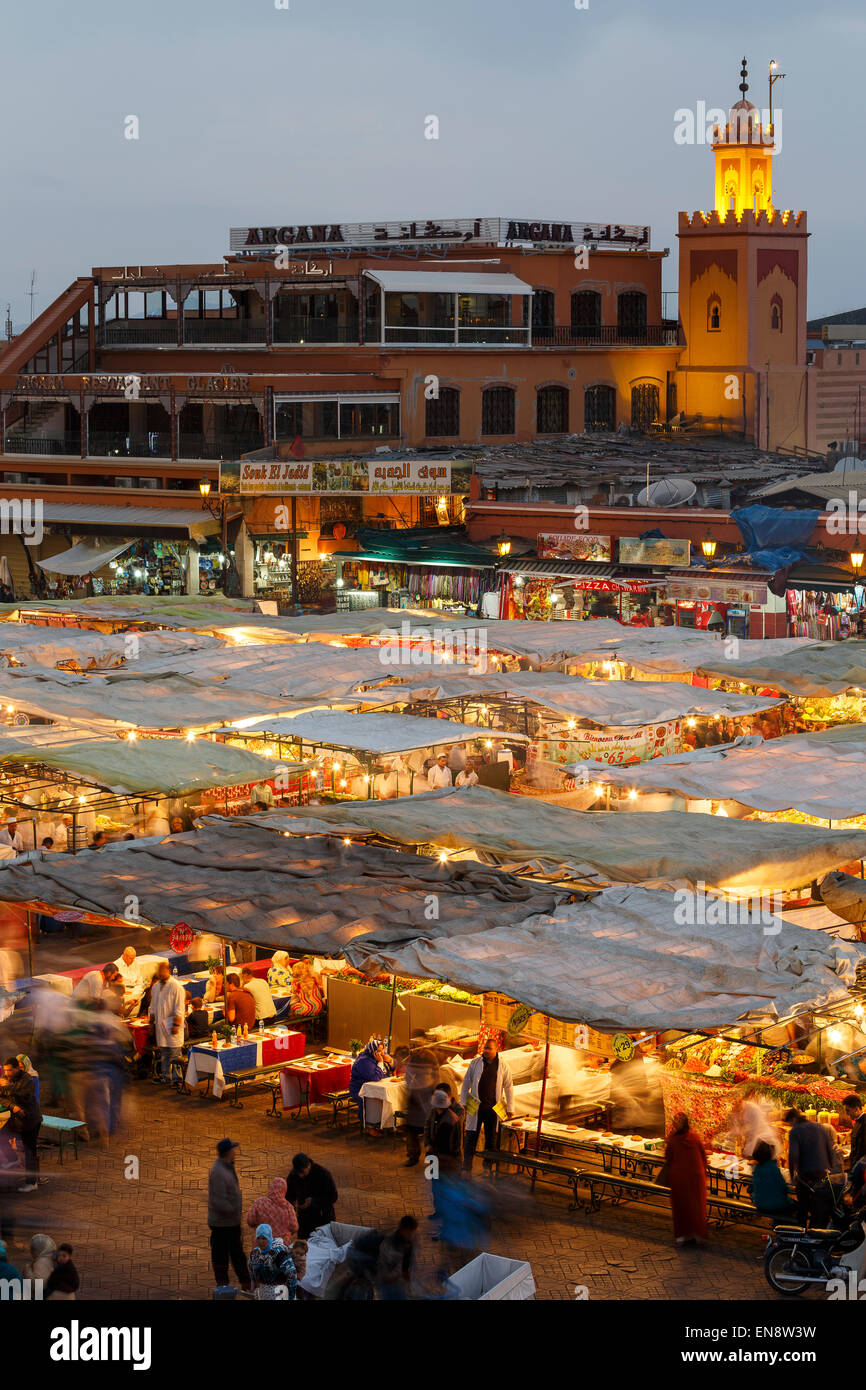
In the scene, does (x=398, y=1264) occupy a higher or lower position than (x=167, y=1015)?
higher

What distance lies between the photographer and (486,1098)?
13766 millimetres

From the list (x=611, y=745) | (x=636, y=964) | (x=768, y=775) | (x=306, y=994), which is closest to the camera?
(x=636, y=964)

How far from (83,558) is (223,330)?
10.7 m

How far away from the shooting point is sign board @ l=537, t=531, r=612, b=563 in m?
37.3

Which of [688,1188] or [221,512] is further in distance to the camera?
[221,512]

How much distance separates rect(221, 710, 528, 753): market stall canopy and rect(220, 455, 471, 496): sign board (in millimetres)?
20884

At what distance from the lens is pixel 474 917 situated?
14.5 meters

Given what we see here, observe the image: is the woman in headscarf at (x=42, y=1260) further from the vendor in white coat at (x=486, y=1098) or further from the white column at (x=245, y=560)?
the white column at (x=245, y=560)

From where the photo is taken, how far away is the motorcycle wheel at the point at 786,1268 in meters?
11.2

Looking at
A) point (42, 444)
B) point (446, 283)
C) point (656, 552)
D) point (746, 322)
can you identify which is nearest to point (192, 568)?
point (42, 444)

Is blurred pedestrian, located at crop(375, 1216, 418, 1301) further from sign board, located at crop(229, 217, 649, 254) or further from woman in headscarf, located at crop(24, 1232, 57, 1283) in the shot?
sign board, located at crop(229, 217, 649, 254)

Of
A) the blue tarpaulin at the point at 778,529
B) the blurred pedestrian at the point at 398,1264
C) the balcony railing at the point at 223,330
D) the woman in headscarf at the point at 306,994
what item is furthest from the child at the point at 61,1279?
the balcony railing at the point at 223,330

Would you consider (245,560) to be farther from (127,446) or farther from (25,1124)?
(25,1124)

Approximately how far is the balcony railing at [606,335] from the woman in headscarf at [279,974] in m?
39.3
